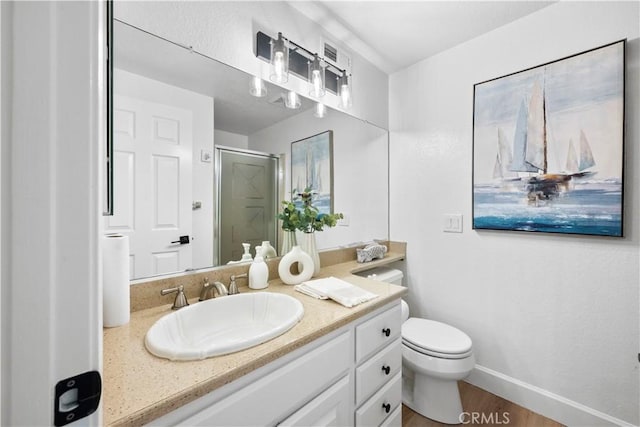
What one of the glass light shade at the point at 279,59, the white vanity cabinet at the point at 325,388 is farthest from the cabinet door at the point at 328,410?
the glass light shade at the point at 279,59

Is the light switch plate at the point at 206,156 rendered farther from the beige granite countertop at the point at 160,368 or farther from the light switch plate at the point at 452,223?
the light switch plate at the point at 452,223

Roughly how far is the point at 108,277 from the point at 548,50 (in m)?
2.32

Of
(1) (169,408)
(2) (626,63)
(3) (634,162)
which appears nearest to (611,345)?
(3) (634,162)

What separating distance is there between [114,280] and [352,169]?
155 cm

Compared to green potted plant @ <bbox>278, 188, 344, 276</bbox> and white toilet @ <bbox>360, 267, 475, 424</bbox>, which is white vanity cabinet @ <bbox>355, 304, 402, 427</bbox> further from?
green potted plant @ <bbox>278, 188, 344, 276</bbox>

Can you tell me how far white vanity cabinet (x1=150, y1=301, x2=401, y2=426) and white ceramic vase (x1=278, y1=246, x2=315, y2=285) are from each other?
0.40 m

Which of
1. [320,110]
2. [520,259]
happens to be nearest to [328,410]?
[520,259]

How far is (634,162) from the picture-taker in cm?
123

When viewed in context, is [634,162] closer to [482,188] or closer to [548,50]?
[482,188]

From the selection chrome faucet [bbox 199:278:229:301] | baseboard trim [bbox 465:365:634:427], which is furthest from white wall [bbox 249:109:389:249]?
baseboard trim [bbox 465:365:634:427]

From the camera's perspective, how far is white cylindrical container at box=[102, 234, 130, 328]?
0.82 metres

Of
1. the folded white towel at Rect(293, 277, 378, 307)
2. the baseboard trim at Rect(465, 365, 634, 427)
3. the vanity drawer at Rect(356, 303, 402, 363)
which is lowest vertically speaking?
the baseboard trim at Rect(465, 365, 634, 427)

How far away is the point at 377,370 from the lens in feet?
3.65
